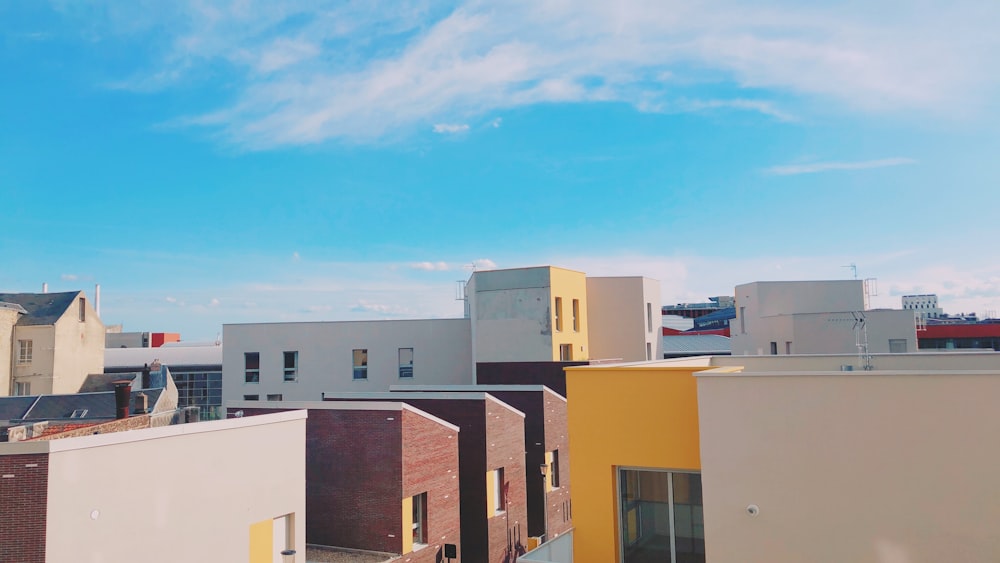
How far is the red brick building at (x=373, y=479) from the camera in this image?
1576 cm

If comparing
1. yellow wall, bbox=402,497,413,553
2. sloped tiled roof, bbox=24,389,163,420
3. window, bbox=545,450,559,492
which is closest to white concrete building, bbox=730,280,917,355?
window, bbox=545,450,559,492

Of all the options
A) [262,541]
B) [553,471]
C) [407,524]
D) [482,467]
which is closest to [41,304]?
[553,471]

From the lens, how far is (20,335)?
43.6m

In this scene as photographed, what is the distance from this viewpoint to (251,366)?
35.8 meters

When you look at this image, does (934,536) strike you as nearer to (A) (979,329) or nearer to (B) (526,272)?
(B) (526,272)

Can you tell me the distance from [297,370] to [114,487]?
2634 cm

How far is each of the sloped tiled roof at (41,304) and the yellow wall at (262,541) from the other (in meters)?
39.7

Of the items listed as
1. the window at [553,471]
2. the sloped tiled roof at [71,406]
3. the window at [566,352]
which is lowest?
the window at [553,471]

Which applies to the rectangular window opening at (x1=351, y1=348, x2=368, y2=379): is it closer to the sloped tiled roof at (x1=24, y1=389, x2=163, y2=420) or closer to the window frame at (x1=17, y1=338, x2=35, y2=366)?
the sloped tiled roof at (x1=24, y1=389, x2=163, y2=420)

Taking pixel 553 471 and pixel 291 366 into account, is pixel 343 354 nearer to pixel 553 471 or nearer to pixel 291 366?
pixel 291 366

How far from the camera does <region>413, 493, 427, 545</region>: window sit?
54.4 feet

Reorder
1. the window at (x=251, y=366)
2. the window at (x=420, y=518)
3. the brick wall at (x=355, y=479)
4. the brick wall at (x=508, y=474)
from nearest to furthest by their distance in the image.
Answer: the brick wall at (x=355, y=479) → the window at (x=420, y=518) → the brick wall at (x=508, y=474) → the window at (x=251, y=366)

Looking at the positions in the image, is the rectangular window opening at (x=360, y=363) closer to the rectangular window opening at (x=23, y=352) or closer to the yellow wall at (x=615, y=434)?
the rectangular window opening at (x=23, y=352)

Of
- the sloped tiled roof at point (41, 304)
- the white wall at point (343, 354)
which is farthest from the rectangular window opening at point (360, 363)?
the sloped tiled roof at point (41, 304)
